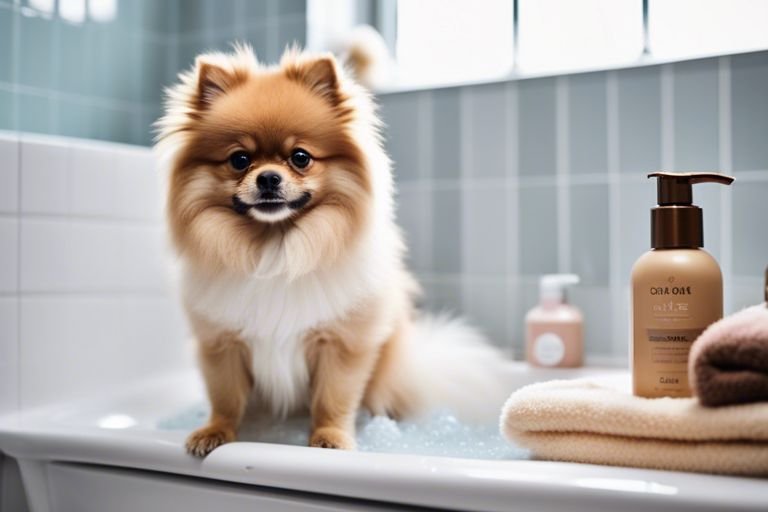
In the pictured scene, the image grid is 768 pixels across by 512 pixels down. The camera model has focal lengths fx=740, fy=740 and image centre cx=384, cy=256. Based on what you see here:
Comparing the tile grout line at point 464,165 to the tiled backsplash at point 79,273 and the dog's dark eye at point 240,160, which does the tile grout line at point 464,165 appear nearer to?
the tiled backsplash at point 79,273

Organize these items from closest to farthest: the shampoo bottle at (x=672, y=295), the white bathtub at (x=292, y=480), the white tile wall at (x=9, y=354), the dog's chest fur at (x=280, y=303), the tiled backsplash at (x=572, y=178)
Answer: the white bathtub at (x=292, y=480) < the shampoo bottle at (x=672, y=295) < the dog's chest fur at (x=280, y=303) < the white tile wall at (x=9, y=354) < the tiled backsplash at (x=572, y=178)

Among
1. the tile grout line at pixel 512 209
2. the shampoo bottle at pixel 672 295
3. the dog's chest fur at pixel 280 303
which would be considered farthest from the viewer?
the tile grout line at pixel 512 209

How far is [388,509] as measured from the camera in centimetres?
96

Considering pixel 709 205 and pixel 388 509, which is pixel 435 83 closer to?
pixel 709 205

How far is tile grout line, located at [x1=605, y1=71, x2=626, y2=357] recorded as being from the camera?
1758 millimetres

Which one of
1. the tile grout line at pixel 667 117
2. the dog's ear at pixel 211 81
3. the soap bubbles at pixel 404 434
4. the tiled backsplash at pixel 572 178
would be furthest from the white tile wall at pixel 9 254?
the tile grout line at pixel 667 117

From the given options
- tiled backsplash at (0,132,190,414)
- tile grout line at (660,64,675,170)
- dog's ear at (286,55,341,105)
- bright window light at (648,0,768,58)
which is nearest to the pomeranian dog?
dog's ear at (286,55,341,105)

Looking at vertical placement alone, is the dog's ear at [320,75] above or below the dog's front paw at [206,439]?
above

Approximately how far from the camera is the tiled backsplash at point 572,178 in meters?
1.62

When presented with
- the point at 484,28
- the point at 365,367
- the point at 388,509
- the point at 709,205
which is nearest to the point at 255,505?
the point at 388,509

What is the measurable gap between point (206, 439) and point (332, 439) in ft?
0.67

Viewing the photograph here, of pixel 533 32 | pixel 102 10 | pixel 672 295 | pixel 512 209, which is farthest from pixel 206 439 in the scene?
pixel 102 10

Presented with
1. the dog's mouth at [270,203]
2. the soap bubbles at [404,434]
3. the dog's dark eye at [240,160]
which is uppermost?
the dog's dark eye at [240,160]

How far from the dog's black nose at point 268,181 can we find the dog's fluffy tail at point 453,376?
1.69ft
